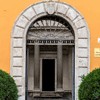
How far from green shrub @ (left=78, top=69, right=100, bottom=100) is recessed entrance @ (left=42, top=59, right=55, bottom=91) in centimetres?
1237

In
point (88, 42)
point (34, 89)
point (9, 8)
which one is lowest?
point (34, 89)

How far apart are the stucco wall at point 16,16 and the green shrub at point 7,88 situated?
91cm

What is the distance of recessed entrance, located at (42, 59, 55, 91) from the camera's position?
2361 cm

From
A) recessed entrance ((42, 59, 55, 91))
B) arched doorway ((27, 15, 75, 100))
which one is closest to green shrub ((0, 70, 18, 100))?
arched doorway ((27, 15, 75, 100))

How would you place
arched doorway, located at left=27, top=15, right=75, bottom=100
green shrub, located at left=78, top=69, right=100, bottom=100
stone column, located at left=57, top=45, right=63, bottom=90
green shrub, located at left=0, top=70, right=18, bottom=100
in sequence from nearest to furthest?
green shrub, located at left=78, top=69, right=100, bottom=100 < green shrub, located at left=0, top=70, right=18, bottom=100 < arched doorway, located at left=27, top=15, right=75, bottom=100 < stone column, located at left=57, top=45, right=63, bottom=90

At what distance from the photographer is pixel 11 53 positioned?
12.3 meters

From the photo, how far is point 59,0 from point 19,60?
74.2 inches

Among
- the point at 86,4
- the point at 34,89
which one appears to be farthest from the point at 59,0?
the point at 34,89

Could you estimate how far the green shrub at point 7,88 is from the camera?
10.9 meters

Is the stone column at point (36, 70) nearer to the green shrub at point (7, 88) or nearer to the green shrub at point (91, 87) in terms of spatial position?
the green shrub at point (7, 88)

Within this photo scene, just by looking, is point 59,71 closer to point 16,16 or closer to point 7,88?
point 16,16

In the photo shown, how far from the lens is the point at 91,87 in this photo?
428 inches

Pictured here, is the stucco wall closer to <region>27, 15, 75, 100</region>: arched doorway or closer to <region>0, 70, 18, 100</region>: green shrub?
<region>0, 70, 18, 100</region>: green shrub

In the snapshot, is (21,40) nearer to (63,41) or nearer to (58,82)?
(63,41)
